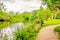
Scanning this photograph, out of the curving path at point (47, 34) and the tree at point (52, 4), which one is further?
the tree at point (52, 4)

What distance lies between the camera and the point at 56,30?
5.18m

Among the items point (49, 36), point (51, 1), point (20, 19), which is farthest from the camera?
point (20, 19)

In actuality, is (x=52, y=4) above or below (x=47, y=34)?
above

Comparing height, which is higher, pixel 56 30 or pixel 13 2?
pixel 13 2

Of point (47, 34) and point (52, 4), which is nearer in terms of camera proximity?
point (47, 34)

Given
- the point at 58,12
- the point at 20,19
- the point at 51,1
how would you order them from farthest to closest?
the point at 20,19, the point at 58,12, the point at 51,1

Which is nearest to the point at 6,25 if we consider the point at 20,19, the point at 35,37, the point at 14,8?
the point at 20,19

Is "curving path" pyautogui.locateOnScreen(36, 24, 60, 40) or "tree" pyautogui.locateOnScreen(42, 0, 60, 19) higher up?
"tree" pyautogui.locateOnScreen(42, 0, 60, 19)

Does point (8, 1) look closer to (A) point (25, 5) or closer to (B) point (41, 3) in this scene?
(A) point (25, 5)

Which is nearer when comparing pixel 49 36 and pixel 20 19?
pixel 49 36

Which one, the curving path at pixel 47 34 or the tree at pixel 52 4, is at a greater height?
the tree at pixel 52 4

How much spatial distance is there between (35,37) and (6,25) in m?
2.82

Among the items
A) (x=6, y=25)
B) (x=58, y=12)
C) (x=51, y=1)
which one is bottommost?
(x=6, y=25)

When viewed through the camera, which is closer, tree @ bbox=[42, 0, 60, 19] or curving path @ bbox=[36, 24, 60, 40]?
curving path @ bbox=[36, 24, 60, 40]
